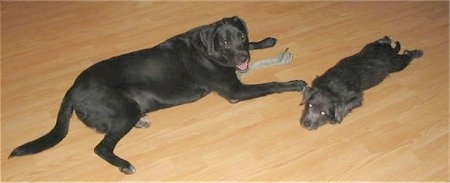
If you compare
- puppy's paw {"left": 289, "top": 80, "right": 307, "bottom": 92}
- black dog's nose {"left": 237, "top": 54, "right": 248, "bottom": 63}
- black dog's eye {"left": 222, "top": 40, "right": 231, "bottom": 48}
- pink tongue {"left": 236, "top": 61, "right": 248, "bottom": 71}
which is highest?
A: black dog's eye {"left": 222, "top": 40, "right": 231, "bottom": 48}

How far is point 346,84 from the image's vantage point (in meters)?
2.71

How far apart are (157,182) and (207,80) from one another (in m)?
0.75

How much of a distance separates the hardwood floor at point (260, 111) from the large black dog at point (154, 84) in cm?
15

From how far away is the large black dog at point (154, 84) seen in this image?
262 centimetres

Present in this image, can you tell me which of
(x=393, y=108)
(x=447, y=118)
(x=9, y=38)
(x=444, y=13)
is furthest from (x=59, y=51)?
(x=444, y=13)

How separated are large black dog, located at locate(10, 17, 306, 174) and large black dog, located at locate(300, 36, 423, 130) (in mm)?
239

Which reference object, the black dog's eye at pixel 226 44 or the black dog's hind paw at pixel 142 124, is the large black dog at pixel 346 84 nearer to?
the black dog's eye at pixel 226 44

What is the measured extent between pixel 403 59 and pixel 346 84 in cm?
63

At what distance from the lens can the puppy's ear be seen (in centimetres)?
266

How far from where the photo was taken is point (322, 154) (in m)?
2.65

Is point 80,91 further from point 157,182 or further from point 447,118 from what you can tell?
point 447,118

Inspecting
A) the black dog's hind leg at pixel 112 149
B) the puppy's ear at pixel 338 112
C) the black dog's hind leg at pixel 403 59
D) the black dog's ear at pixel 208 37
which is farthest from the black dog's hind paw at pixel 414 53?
the black dog's hind leg at pixel 112 149

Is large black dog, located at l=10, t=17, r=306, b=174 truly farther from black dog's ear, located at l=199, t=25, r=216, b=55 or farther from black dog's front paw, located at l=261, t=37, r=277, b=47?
black dog's front paw, located at l=261, t=37, r=277, b=47

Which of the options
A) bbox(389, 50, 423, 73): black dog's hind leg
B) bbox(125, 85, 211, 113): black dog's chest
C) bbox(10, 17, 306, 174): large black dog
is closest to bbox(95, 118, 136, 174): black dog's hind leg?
bbox(10, 17, 306, 174): large black dog
